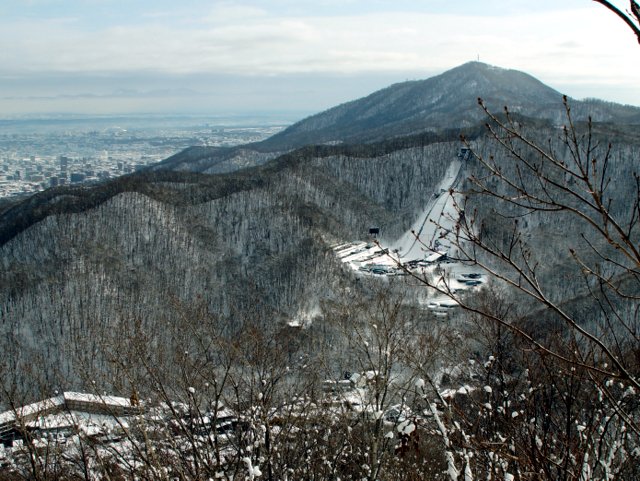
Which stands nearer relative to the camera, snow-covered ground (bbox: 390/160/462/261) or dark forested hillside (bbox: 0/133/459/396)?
dark forested hillside (bbox: 0/133/459/396)

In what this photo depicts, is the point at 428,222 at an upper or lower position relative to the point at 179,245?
upper

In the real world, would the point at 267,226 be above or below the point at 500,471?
below

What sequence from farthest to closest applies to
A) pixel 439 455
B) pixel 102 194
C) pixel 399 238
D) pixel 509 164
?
pixel 509 164, pixel 399 238, pixel 102 194, pixel 439 455

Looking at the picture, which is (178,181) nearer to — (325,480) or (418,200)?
(418,200)

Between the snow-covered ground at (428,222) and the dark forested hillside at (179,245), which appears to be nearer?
the dark forested hillside at (179,245)

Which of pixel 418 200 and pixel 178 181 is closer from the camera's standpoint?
pixel 178 181

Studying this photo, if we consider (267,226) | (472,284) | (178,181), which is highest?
(178,181)

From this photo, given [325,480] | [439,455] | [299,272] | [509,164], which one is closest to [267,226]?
[299,272]

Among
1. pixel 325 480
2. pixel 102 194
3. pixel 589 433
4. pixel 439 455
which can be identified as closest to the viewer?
pixel 589 433

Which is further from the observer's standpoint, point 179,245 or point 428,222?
point 428,222
